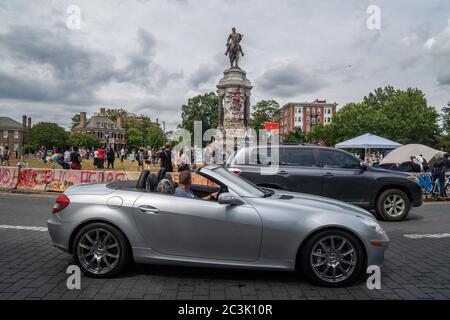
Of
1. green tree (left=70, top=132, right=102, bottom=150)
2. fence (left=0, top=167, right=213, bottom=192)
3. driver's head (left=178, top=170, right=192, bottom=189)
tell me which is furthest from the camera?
green tree (left=70, top=132, right=102, bottom=150)

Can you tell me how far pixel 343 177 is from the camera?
8.58m

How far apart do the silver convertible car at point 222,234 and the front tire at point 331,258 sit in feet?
0.04

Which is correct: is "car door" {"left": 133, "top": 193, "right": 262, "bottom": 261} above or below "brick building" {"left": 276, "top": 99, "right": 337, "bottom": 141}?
below

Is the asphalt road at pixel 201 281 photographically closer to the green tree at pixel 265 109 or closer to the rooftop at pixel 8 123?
the green tree at pixel 265 109

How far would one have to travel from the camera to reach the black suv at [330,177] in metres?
8.50

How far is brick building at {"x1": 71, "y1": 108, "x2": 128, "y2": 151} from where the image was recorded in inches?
4466

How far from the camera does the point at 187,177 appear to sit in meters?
4.82

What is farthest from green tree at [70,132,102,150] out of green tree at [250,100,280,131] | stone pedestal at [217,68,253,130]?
stone pedestal at [217,68,253,130]

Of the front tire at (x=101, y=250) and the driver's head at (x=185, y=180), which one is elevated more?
the driver's head at (x=185, y=180)

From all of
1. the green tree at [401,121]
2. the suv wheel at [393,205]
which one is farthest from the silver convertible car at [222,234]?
the green tree at [401,121]

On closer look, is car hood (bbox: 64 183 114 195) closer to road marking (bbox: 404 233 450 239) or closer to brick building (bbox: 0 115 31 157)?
road marking (bbox: 404 233 450 239)

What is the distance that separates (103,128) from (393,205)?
379ft

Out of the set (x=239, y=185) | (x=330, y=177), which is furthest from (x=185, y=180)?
(x=330, y=177)
